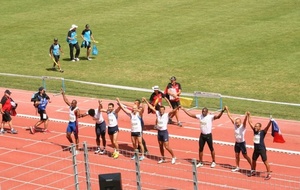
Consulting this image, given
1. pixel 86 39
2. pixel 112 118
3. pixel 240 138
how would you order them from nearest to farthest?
pixel 240 138 < pixel 112 118 < pixel 86 39

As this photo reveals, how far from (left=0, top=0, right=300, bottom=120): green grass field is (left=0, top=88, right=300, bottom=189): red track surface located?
9.34ft

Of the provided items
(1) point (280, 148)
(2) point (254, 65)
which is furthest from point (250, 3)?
(1) point (280, 148)

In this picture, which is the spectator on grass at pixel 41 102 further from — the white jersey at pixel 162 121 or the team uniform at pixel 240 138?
the team uniform at pixel 240 138

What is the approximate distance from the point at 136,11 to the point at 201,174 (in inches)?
999

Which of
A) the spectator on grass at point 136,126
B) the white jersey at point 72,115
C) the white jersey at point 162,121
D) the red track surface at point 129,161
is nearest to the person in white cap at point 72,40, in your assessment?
the red track surface at point 129,161

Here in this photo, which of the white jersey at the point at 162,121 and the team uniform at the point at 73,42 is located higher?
the team uniform at the point at 73,42

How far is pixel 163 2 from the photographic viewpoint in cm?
4694

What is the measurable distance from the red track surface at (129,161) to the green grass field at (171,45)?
A: 2.85m

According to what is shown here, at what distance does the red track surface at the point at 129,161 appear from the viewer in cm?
1938

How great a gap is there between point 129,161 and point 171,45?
17328mm

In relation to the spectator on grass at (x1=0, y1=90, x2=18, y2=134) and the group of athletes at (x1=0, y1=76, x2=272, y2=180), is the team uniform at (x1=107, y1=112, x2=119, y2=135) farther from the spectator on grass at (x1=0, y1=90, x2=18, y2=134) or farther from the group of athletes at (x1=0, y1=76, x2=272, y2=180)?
the spectator on grass at (x1=0, y1=90, x2=18, y2=134)

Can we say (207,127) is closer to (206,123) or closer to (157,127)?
(206,123)

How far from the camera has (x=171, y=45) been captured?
1473 inches

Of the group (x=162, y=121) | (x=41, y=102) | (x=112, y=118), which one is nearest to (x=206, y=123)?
(x=162, y=121)
